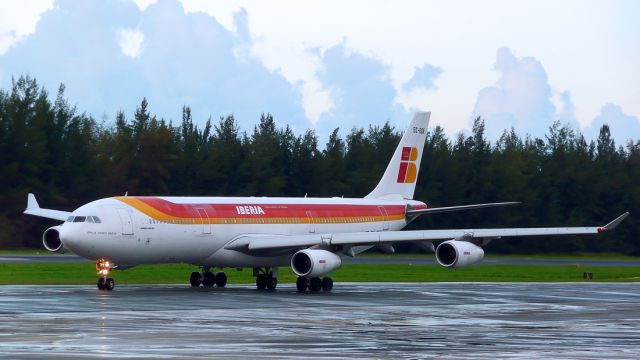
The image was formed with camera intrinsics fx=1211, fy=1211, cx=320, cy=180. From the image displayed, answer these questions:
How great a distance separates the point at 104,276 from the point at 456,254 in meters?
13.0

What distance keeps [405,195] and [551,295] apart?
15.0 metres

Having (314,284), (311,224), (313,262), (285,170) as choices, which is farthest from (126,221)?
(285,170)

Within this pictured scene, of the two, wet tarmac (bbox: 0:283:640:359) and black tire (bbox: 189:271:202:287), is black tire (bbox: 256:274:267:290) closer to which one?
wet tarmac (bbox: 0:283:640:359)

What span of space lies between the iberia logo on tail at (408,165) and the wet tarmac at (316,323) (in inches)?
449

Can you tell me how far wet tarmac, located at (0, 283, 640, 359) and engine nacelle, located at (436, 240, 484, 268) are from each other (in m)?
1.18

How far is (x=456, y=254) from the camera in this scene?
4534 cm

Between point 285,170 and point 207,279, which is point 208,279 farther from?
point 285,170

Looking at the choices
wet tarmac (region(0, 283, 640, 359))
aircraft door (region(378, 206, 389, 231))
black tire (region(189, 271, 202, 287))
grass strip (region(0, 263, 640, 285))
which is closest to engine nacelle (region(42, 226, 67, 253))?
wet tarmac (region(0, 283, 640, 359))

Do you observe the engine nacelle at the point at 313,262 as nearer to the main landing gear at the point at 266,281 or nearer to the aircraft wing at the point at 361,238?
the aircraft wing at the point at 361,238

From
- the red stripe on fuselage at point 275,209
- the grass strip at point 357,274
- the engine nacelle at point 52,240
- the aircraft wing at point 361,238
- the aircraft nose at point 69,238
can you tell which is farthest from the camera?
the grass strip at point 357,274

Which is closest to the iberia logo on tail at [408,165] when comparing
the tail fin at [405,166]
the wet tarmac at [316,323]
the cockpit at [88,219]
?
the tail fin at [405,166]

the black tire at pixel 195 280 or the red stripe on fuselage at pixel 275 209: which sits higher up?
the red stripe on fuselage at pixel 275 209

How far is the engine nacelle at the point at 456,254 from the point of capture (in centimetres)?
4538

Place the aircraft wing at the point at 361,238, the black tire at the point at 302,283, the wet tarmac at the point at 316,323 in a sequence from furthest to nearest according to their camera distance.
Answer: the aircraft wing at the point at 361,238 → the black tire at the point at 302,283 → the wet tarmac at the point at 316,323
